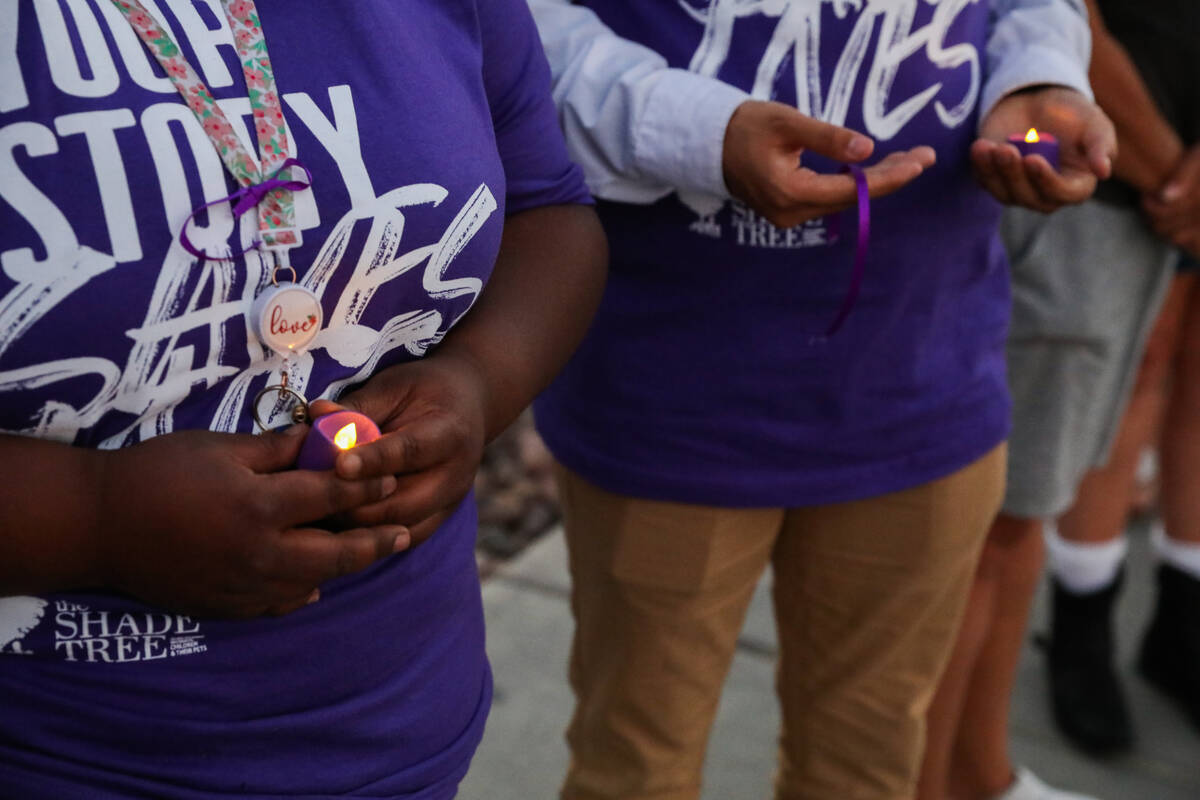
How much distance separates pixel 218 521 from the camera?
34.9 inches

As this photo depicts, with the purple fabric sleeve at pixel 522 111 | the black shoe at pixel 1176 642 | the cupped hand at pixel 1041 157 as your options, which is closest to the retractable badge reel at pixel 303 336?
the purple fabric sleeve at pixel 522 111

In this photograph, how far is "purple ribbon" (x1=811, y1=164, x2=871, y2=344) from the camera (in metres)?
1.42

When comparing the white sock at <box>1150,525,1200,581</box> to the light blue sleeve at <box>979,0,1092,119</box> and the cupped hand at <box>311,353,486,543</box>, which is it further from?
the cupped hand at <box>311,353,486,543</box>

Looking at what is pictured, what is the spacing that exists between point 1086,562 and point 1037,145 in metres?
1.43

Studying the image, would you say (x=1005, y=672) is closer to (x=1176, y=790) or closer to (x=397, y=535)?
(x=1176, y=790)

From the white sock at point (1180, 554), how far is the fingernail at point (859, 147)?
179cm

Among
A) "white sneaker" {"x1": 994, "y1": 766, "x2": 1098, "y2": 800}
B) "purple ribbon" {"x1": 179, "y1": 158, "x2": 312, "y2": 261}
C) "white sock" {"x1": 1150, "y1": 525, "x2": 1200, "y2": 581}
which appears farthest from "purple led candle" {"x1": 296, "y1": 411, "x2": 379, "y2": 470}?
"white sock" {"x1": 1150, "y1": 525, "x2": 1200, "y2": 581}

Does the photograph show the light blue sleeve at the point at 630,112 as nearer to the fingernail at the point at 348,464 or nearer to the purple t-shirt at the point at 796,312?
the purple t-shirt at the point at 796,312

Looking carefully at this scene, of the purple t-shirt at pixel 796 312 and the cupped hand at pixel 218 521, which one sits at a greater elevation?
the cupped hand at pixel 218 521

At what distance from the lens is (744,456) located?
1.64 metres

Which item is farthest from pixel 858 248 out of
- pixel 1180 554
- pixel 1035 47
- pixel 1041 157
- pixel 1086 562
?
pixel 1180 554

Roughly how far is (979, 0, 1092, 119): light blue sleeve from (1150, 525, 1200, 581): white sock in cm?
137

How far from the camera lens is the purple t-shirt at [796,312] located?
1508 mm

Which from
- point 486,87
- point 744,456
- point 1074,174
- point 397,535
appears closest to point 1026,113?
point 1074,174
